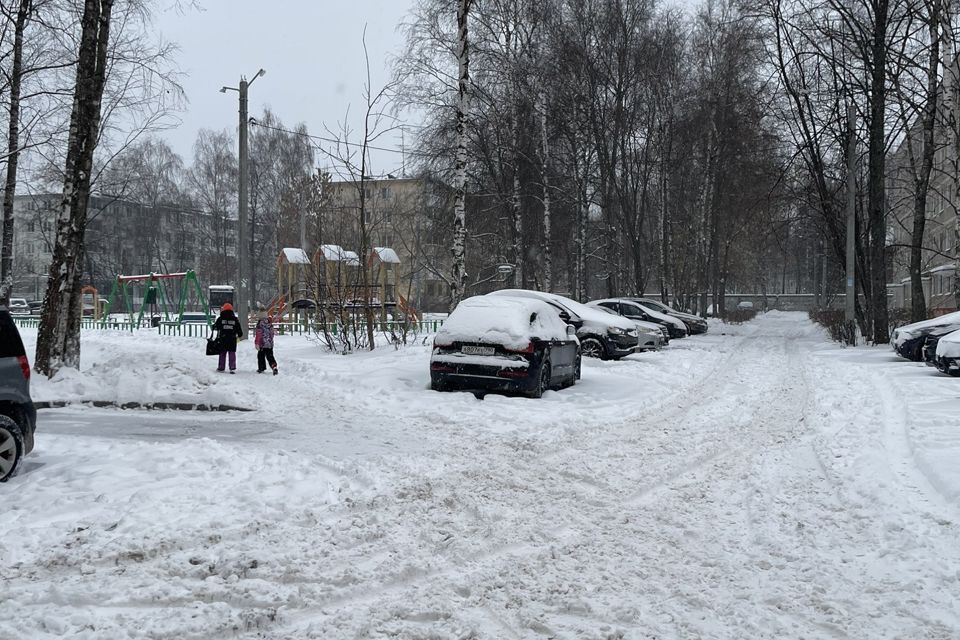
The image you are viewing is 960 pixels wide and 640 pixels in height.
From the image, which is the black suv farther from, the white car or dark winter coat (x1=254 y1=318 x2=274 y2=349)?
the white car

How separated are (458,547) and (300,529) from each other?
3.61 ft

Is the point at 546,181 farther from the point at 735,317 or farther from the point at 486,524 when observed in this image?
the point at 735,317

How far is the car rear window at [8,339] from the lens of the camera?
654cm

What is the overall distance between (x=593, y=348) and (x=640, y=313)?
892 centimetres

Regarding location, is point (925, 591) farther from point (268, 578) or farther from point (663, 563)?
point (268, 578)

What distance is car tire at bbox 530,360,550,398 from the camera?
11952mm

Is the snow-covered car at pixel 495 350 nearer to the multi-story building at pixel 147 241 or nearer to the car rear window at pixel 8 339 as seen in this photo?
the car rear window at pixel 8 339

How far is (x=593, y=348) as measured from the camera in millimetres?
18781

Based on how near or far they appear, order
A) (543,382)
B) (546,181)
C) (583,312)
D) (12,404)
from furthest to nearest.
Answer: (546,181), (583,312), (543,382), (12,404)

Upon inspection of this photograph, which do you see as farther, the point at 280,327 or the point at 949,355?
the point at 280,327

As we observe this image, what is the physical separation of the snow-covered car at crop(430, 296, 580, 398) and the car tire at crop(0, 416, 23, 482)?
6524 millimetres

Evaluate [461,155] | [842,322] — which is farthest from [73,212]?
[842,322]

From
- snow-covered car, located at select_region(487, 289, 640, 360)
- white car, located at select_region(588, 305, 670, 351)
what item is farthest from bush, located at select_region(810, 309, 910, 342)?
snow-covered car, located at select_region(487, 289, 640, 360)

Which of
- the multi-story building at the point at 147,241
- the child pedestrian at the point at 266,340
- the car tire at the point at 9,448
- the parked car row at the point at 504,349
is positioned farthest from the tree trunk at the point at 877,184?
the multi-story building at the point at 147,241
